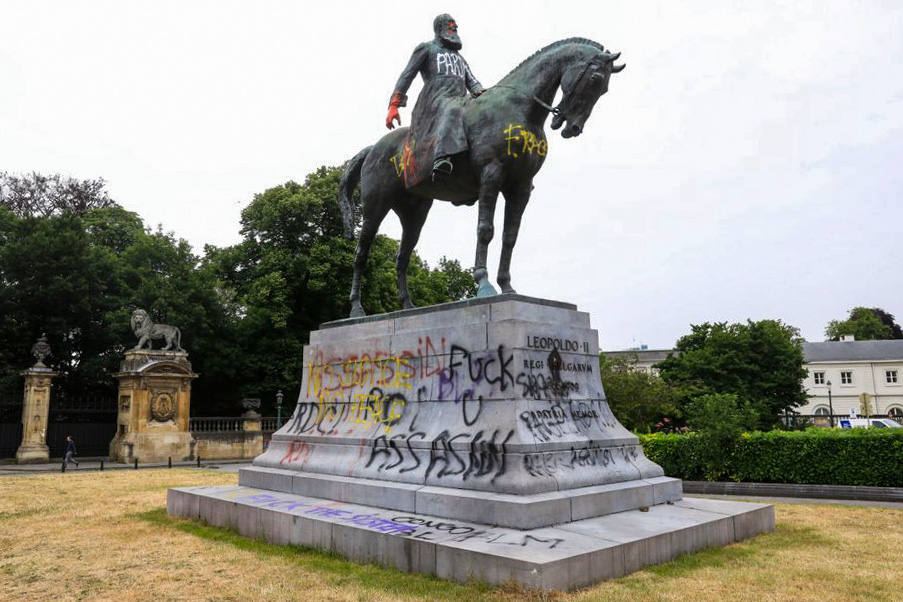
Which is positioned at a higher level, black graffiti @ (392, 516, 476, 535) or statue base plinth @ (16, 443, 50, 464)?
black graffiti @ (392, 516, 476, 535)

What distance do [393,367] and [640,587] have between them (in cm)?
444

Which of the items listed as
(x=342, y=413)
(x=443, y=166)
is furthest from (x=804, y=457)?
(x=443, y=166)

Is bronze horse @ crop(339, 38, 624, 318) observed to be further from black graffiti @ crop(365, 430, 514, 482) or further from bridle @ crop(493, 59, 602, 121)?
black graffiti @ crop(365, 430, 514, 482)

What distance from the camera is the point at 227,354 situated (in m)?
34.8

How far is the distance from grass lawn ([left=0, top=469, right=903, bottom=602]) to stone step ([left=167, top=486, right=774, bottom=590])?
14 centimetres

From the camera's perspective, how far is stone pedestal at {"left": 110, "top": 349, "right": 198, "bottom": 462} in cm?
2957

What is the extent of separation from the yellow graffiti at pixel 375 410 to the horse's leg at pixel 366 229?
1526 mm

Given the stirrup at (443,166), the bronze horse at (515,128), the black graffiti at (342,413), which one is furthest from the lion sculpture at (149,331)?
the stirrup at (443,166)

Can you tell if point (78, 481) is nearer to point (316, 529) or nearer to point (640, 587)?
point (316, 529)

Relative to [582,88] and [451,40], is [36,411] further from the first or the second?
[582,88]

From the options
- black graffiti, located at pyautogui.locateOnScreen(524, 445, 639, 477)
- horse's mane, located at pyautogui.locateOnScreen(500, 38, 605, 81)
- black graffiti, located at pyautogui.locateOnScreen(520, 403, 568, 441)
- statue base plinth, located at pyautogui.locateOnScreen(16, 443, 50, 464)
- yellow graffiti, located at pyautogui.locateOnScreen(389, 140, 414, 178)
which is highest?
horse's mane, located at pyautogui.locateOnScreen(500, 38, 605, 81)

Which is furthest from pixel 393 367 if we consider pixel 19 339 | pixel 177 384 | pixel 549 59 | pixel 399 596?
pixel 19 339

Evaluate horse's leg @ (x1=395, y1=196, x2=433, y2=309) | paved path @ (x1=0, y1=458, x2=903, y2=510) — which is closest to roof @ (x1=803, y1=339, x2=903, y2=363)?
paved path @ (x1=0, y1=458, x2=903, y2=510)

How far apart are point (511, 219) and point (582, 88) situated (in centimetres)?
198
